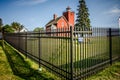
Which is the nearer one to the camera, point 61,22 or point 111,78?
point 111,78

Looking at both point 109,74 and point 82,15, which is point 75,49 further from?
point 82,15

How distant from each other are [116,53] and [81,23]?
141 ft

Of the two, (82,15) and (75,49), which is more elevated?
(82,15)

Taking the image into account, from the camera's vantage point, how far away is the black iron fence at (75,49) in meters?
5.07

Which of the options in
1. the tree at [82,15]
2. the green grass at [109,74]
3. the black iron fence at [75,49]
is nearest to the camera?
the black iron fence at [75,49]

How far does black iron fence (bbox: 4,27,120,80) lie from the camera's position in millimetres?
5070

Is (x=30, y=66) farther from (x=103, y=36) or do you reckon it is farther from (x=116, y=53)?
(x=116, y=53)

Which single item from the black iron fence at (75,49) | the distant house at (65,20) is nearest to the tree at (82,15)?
the distant house at (65,20)

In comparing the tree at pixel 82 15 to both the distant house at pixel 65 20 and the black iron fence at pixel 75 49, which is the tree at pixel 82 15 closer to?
the distant house at pixel 65 20

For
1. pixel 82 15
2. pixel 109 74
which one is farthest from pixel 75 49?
pixel 82 15

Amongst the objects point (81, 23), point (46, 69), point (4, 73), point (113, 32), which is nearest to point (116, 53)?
point (113, 32)

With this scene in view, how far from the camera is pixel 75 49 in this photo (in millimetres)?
5082

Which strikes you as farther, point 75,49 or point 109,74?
point 109,74

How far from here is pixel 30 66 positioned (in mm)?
7742
